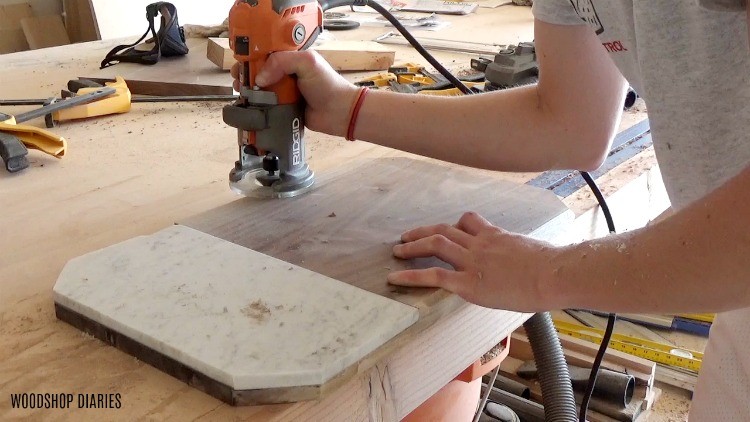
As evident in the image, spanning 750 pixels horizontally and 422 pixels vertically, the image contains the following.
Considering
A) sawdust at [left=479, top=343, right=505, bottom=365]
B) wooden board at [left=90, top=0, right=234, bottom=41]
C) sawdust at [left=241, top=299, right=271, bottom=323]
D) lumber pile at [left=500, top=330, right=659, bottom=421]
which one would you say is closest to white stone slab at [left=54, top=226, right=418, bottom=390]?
sawdust at [left=241, top=299, right=271, bottom=323]

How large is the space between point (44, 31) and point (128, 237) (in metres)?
3.14

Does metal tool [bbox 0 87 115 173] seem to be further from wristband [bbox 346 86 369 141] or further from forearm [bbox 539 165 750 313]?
forearm [bbox 539 165 750 313]

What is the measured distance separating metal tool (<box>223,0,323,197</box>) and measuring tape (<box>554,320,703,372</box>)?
0.75 m

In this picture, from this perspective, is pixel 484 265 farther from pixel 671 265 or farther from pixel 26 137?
pixel 26 137

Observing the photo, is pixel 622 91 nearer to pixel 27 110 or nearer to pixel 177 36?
pixel 27 110

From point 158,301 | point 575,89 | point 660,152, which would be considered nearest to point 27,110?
point 158,301

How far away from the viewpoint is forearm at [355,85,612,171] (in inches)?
38.3

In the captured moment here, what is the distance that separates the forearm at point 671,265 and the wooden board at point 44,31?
351 centimetres

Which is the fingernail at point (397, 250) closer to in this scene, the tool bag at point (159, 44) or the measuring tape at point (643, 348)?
the measuring tape at point (643, 348)

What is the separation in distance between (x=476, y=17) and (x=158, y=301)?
7.35 ft

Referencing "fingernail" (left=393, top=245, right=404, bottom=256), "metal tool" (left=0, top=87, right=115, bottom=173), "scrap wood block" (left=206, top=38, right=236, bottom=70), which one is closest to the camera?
"fingernail" (left=393, top=245, right=404, bottom=256)

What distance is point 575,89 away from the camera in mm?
952

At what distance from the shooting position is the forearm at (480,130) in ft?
3.19

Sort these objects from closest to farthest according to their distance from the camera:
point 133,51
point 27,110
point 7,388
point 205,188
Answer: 1. point 7,388
2. point 205,188
3. point 27,110
4. point 133,51
